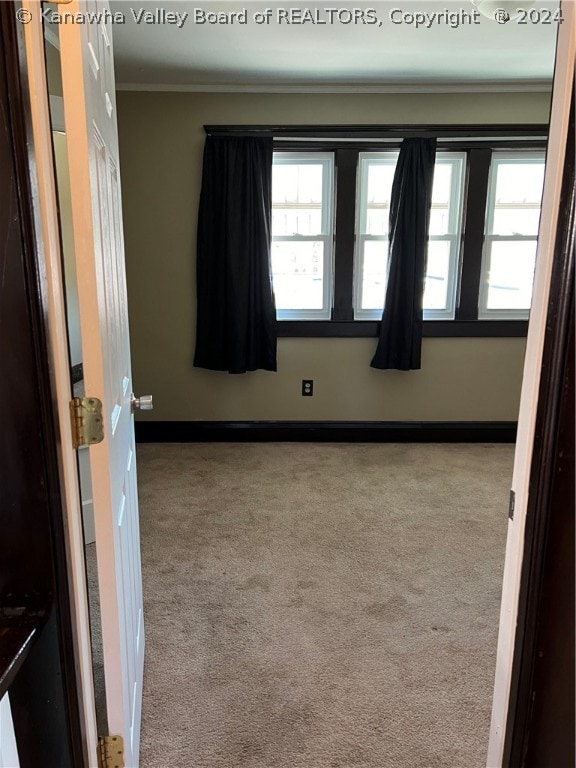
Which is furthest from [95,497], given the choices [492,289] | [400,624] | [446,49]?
[492,289]

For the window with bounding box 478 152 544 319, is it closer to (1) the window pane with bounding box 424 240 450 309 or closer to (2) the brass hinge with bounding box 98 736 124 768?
(1) the window pane with bounding box 424 240 450 309

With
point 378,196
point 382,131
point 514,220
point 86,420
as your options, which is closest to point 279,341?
point 378,196

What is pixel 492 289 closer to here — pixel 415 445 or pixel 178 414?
pixel 415 445

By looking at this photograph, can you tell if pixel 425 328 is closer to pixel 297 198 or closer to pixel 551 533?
pixel 297 198

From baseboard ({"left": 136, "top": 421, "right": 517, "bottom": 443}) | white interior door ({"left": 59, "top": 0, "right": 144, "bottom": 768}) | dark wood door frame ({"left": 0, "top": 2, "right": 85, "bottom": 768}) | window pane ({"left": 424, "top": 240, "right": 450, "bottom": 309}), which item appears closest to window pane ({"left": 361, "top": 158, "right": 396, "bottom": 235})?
window pane ({"left": 424, "top": 240, "right": 450, "bottom": 309})

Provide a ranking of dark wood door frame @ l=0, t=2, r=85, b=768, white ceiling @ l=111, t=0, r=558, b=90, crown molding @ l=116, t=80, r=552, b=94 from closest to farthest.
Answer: dark wood door frame @ l=0, t=2, r=85, b=768
white ceiling @ l=111, t=0, r=558, b=90
crown molding @ l=116, t=80, r=552, b=94

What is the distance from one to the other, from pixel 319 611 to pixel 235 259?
2.43 m

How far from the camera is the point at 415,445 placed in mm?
4117

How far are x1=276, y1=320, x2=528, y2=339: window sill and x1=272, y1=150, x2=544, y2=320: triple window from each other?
0.25 feet

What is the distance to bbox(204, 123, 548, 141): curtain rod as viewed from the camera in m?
3.68

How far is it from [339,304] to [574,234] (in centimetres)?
314

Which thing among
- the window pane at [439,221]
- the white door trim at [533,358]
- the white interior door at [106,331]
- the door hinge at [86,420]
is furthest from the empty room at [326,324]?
the door hinge at [86,420]

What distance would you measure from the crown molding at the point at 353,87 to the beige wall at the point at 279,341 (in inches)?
1.4

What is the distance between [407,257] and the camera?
3828 mm
